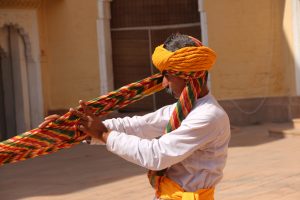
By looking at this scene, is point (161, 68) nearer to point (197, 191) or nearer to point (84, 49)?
point (197, 191)

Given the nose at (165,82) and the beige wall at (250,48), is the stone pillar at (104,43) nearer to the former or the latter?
the beige wall at (250,48)

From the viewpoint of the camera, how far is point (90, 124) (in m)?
3.28

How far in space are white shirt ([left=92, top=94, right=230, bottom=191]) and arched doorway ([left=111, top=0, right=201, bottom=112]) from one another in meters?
12.4

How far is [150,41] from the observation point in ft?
52.3

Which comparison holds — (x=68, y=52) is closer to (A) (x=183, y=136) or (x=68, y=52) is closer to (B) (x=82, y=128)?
(B) (x=82, y=128)

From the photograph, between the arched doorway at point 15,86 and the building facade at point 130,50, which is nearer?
the arched doorway at point 15,86

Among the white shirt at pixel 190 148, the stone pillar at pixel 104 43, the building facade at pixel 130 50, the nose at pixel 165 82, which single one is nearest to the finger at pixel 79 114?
the white shirt at pixel 190 148

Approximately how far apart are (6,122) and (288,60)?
20.5 feet

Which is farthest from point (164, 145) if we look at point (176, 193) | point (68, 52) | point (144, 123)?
point (68, 52)

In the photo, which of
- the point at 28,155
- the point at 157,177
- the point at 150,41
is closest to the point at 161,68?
the point at 157,177

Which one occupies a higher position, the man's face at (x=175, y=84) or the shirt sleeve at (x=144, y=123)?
the man's face at (x=175, y=84)

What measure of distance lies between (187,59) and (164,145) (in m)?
0.40

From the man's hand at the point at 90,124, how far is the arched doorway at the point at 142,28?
12.4 m

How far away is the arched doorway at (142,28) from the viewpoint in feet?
51.5
